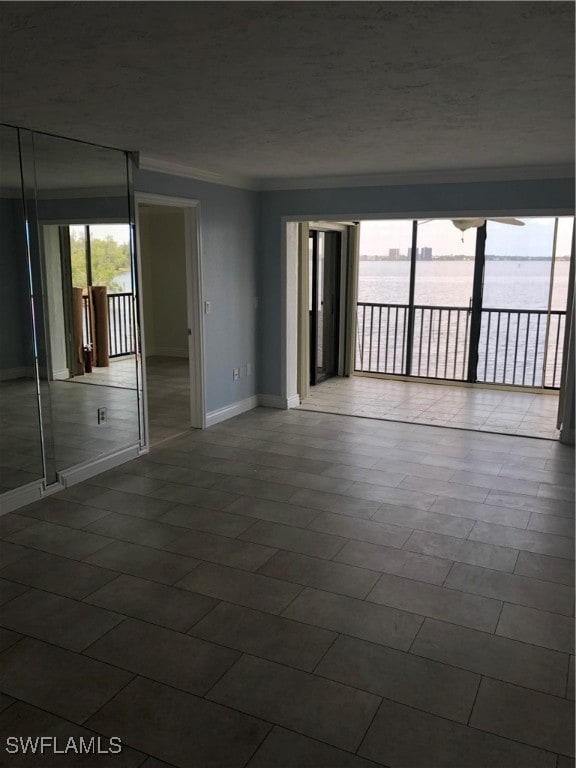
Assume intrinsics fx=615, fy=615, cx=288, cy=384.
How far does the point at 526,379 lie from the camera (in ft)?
25.1

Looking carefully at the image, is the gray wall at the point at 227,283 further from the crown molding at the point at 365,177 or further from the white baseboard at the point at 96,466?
the white baseboard at the point at 96,466

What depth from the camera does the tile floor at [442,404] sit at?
19.6ft

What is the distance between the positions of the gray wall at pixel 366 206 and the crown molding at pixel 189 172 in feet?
1.34

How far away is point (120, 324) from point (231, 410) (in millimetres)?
1711

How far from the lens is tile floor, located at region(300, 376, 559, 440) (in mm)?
5980

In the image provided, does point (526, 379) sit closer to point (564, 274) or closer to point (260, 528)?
point (564, 274)

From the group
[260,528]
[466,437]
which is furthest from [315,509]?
[466,437]

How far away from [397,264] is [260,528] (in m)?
5.47

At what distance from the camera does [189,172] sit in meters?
5.14

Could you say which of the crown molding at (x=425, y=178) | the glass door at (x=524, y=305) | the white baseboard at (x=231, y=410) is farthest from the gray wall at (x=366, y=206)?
the glass door at (x=524, y=305)

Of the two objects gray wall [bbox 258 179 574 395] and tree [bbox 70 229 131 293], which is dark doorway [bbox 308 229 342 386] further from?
tree [bbox 70 229 131 293]

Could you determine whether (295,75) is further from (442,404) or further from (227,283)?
(442,404)

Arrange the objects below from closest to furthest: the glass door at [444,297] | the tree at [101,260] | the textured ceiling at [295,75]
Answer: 1. the textured ceiling at [295,75]
2. the tree at [101,260]
3. the glass door at [444,297]

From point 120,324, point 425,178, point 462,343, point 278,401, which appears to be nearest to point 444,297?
point 462,343
